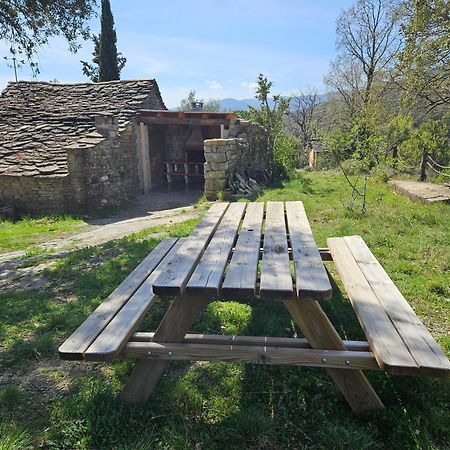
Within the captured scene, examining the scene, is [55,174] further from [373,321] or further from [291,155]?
[373,321]

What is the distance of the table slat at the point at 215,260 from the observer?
1.84 meters

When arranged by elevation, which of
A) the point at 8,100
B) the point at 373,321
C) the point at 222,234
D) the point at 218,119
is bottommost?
the point at 373,321

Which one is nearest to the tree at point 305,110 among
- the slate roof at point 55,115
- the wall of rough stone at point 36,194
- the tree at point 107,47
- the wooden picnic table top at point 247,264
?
the tree at point 107,47

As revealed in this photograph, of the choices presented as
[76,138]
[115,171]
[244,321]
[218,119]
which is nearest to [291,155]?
[218,119]

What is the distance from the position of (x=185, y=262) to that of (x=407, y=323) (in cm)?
129

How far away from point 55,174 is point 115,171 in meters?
1.72

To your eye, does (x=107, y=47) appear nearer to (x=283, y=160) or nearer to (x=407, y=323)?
(x=283, y=160)

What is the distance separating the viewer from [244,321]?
304 centimetres

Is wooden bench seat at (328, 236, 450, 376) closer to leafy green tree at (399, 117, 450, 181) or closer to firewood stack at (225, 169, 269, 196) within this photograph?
firewood stack at (225, 169, 269, 196)

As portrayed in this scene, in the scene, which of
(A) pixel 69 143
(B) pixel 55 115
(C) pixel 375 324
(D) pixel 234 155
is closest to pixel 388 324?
(C) pixel 375 324

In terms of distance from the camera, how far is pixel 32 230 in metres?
8.33

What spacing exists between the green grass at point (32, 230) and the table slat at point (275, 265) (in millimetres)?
5111

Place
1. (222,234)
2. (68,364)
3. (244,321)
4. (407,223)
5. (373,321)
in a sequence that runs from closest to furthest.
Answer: (373,321) < (68,364) < (222,234) < (244,321) < (407,223)

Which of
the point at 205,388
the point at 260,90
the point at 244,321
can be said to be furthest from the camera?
the point at 260,90
